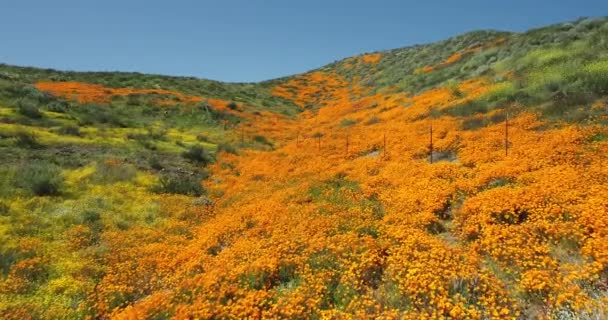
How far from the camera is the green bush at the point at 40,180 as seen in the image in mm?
16281

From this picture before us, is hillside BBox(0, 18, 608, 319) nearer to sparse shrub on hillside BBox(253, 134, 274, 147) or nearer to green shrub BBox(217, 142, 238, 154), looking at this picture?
green shrub BBox(217, 142, 238, 154)

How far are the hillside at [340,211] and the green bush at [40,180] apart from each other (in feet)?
0.34

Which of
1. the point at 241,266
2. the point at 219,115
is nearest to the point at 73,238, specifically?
the point at 241,266

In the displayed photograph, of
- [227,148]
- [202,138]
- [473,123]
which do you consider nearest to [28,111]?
[202,138]

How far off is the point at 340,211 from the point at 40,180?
12665 mm

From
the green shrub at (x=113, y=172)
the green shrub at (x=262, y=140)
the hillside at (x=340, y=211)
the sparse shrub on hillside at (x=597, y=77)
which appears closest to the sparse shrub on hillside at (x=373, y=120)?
the hillside at (x=340, y=211)

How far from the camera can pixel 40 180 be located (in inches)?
647

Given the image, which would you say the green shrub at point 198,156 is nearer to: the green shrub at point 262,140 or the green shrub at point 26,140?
the green shrub at point 262,140

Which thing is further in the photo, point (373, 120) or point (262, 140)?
point (262, 140)

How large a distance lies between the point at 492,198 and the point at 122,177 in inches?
657

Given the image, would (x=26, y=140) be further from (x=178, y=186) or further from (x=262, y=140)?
(x=262, y=140)

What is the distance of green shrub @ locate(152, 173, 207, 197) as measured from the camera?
19.4 m

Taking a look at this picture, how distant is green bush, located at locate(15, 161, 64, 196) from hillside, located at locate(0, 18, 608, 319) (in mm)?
103

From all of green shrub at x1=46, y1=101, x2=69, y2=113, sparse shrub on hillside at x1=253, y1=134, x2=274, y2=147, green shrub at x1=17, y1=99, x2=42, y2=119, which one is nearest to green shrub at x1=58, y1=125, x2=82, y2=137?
green shrub at x1=17, y1=99, x2=42, y2=119
